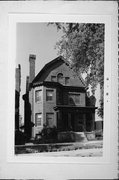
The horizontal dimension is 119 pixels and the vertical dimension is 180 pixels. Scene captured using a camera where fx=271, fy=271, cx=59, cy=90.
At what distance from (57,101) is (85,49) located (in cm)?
62

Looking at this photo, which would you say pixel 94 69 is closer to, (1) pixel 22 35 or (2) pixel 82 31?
(2) pixel 82 31

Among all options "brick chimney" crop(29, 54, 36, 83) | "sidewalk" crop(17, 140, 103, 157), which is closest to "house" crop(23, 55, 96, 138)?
"brick chimney" crop(29, 54, 36, 83)

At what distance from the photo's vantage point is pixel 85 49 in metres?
2.84

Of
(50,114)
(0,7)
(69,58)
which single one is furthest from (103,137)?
(0,7)

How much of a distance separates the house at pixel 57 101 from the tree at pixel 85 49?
0.09 metres

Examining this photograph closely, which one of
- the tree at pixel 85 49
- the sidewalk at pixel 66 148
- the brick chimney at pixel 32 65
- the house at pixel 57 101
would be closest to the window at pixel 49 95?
the house at pixel 57 101

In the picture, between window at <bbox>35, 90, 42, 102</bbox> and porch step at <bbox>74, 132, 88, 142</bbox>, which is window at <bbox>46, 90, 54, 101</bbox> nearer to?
window at <bbox>35, 90, 42, 102</bbox>

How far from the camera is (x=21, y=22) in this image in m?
2.81

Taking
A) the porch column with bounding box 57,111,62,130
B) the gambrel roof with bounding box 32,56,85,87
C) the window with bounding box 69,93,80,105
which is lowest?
the porch column with bounding box 57,111,62,130

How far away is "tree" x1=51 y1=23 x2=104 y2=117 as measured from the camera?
110 inches

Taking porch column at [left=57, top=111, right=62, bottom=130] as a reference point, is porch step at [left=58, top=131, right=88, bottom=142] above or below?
below

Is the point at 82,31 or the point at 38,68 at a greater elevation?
the point at 82,31

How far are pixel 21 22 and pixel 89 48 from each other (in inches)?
29.9

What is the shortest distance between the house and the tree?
0.09m
